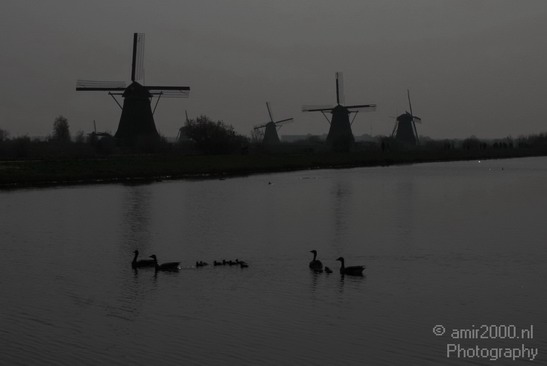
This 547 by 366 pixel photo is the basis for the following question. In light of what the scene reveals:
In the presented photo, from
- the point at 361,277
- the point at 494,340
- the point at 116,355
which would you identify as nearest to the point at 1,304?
the point at 116,355

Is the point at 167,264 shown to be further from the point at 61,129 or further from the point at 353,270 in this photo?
the point at 61,129

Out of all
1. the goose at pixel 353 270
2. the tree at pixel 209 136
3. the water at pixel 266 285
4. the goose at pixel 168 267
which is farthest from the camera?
the tree at pixel 209 136

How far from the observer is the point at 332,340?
591 inches

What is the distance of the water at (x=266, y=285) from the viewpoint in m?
14.7

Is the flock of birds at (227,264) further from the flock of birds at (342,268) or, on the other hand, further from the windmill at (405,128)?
the windmill at (405,128)

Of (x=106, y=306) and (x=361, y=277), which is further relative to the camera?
(x=361, y=277)

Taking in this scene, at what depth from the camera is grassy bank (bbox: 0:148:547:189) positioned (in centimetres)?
5906

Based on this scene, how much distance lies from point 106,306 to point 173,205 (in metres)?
23.9

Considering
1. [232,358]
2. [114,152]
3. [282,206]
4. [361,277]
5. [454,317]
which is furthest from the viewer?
[114,152]

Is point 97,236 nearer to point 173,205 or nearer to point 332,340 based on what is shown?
point 173,205

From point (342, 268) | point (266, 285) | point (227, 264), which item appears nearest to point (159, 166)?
point (227, 264)

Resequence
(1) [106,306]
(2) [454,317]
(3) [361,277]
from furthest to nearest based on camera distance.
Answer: (3) [361,277], (1) [106,306], (2) [454,317]

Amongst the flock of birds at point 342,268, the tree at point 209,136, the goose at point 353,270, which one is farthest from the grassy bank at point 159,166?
the goose at point 353,270

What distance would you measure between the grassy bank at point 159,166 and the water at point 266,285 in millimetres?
19131
